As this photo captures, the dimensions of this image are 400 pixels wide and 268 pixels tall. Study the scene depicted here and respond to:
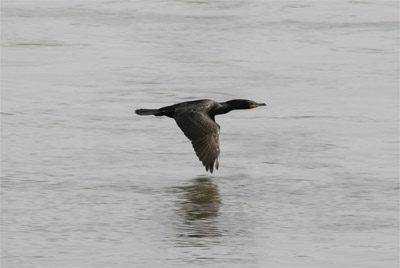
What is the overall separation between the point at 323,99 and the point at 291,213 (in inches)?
152

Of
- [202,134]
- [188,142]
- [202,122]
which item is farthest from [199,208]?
[188,142]

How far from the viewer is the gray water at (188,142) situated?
7312 mm

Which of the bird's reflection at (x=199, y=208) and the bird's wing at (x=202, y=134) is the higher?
the bird's wing at (x=202, y=134)

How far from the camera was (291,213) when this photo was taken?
7996mm

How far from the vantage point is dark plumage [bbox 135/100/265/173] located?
29.6 feet

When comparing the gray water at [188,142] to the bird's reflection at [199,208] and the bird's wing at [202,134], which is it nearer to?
the bird's reflection at [199,208]

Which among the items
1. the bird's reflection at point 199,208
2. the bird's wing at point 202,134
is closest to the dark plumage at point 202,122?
the bird's wing at point 202,134

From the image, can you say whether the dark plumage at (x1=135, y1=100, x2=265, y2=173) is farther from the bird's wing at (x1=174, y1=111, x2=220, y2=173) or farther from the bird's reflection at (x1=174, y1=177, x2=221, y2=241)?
the bird's reflection at (x1=174, y1=177, x2=221, y2=241)

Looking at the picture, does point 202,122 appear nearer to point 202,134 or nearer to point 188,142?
point 202,134

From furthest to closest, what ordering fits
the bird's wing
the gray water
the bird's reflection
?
the bird's wing
the bird's reflection
the gray water

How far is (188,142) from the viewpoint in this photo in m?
10.1

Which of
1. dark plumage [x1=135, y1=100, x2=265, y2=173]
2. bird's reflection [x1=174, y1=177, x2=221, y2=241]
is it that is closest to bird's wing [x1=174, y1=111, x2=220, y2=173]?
dark plumage [x1=135, y1=100, x2=265, y2=173]

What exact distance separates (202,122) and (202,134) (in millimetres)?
220

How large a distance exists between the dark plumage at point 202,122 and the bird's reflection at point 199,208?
0.20 metres
